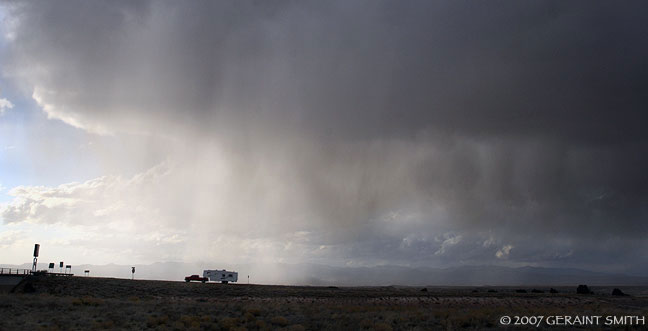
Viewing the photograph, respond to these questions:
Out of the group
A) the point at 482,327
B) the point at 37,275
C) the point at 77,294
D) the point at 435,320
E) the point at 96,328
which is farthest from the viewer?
the point at 37,275

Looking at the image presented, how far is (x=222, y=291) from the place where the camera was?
76.2 meters

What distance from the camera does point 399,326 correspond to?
3238cm

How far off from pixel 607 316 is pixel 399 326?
18425 millimetres

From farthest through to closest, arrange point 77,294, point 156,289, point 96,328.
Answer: point 156,289
point 77,294
point 96,328

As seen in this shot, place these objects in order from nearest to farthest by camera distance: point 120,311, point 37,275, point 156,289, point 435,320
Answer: point 435,320, point 120,311, point 156,289, point 37,275

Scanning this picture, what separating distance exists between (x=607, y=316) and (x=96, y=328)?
40031 millimetres

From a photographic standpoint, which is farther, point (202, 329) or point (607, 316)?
point (607, 316)

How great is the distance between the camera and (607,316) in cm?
3578

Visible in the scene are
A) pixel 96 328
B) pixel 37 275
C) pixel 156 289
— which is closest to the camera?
pixel 96 328

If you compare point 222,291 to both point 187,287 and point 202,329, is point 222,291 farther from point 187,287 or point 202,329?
point 202,329

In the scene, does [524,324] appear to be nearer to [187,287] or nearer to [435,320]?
[435,320]

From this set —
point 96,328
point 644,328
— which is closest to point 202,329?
point 96,328

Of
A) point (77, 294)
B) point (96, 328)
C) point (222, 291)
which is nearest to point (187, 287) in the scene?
point (222, 291)

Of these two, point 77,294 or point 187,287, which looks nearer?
point 77,294
